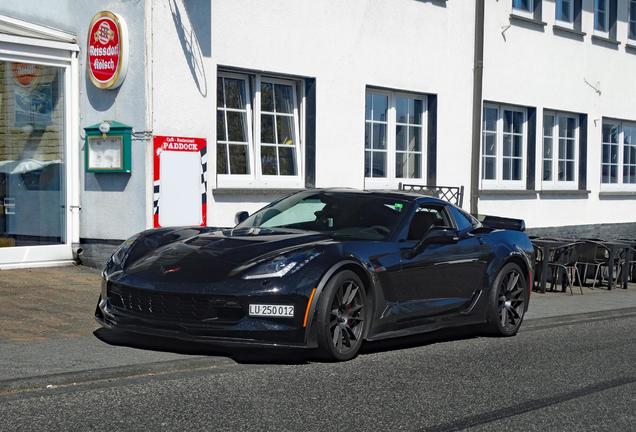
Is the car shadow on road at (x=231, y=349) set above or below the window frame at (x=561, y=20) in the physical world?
below

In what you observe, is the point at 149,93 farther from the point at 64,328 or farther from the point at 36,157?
the point at 64,328

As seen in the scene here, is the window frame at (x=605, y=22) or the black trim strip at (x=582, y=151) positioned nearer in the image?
the black trim strip at (x=582, y=151)

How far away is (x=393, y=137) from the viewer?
56.8 feet

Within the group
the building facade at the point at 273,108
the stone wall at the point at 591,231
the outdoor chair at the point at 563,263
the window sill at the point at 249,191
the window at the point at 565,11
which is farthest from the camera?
the window at the point at 565,11

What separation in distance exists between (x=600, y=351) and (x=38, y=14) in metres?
8.46

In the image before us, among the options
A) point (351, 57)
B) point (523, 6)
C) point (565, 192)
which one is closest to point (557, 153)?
point (565, 192)

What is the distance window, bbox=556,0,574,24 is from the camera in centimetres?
2170

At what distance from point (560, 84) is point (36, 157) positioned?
12441 mm

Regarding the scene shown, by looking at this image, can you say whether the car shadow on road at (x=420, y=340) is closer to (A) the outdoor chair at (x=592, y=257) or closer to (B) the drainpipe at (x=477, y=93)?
(A) the outdoor chair at (x=592, y=257)

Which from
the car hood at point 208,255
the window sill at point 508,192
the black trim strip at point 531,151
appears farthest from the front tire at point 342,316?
the black trim strip at point 531,151

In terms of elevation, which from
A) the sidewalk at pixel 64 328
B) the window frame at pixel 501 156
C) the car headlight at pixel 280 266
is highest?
the window frame at pixel 501 156

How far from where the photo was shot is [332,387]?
696 centimetres

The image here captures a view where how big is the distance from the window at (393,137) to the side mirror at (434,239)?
7.55 m

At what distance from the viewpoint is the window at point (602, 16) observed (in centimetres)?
2320
